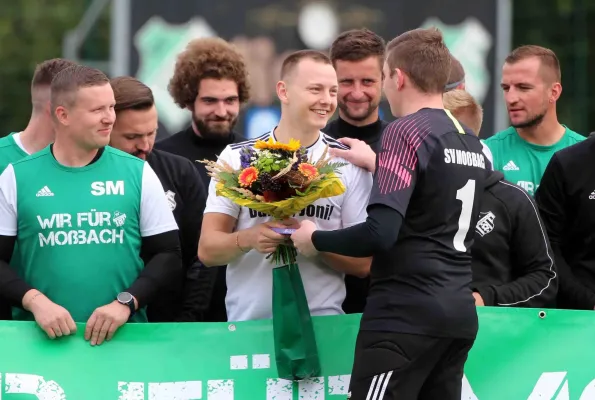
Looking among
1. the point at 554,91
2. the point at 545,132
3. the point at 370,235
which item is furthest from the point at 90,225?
the point at 554,91

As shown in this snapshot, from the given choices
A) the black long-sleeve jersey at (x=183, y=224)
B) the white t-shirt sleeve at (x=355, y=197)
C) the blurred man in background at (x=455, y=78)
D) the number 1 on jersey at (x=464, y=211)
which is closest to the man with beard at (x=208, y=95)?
the black long-sleeve jersey at (x=183, y=224)

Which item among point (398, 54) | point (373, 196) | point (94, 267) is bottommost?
point (94, 267)

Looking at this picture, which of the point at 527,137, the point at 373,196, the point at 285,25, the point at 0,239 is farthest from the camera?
the point at 285,25

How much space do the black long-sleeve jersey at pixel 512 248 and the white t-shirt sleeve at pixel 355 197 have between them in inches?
25.0

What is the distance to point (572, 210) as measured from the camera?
6.94 m

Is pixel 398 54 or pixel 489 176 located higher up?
pixel 398 54

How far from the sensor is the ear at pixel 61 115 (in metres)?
6.16

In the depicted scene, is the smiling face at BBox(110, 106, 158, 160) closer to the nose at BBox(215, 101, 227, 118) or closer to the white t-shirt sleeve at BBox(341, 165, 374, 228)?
the nose at BBox(215, 101, 227, 118)

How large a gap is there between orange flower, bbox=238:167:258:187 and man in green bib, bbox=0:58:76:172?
169cm

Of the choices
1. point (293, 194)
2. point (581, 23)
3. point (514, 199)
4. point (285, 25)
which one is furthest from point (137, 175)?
point (581, 23)

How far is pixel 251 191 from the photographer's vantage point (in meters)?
5.68

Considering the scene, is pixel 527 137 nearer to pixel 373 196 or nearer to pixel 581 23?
pixel 373 196

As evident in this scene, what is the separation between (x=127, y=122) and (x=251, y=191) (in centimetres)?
138

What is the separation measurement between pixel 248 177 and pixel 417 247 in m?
0.76
